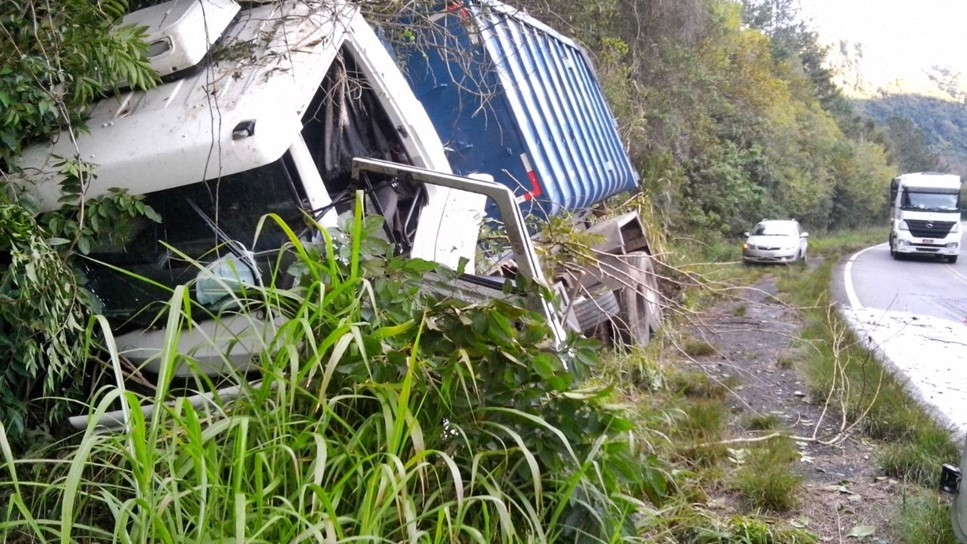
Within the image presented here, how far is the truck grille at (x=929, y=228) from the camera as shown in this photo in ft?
77.9

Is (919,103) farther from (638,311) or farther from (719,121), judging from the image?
(638,311)

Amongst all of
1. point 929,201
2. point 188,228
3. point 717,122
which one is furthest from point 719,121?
point 188,228

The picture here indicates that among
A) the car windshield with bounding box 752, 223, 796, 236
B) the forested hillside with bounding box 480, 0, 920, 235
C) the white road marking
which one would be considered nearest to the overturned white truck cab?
the forested hillside with bounding box 480, 0, 920, 235

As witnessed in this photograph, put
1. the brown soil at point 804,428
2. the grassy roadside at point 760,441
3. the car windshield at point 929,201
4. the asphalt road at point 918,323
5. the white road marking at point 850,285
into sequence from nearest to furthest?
the grassy roadside at point 760,441 → the brown soil at point 804,428 → the asphalt road at point 918,323 → the white road marking at point 850,285 → the car windshield at point 929,201

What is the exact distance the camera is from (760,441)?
519 cm

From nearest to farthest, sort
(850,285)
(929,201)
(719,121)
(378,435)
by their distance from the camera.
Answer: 1. (378,435)
2. (850,285)
3. (929,201)
4. (719,121)

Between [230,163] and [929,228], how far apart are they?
2406 cm

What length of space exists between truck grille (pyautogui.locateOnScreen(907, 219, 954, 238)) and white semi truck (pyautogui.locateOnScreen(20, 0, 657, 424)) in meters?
22.5

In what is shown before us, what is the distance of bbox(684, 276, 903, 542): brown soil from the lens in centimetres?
426

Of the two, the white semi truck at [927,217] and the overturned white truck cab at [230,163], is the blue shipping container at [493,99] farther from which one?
the white semi truck at [927,217]

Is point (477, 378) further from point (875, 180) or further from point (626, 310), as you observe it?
point (875, 180)

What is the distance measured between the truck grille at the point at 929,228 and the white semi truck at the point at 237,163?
22.5 m

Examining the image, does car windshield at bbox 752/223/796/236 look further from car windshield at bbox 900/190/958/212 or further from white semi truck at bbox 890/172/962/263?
car windshield at bbox 900/190/958/212

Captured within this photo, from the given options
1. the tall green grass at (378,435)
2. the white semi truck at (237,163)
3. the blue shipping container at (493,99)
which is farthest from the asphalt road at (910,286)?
the tall green grass at (378,435)
